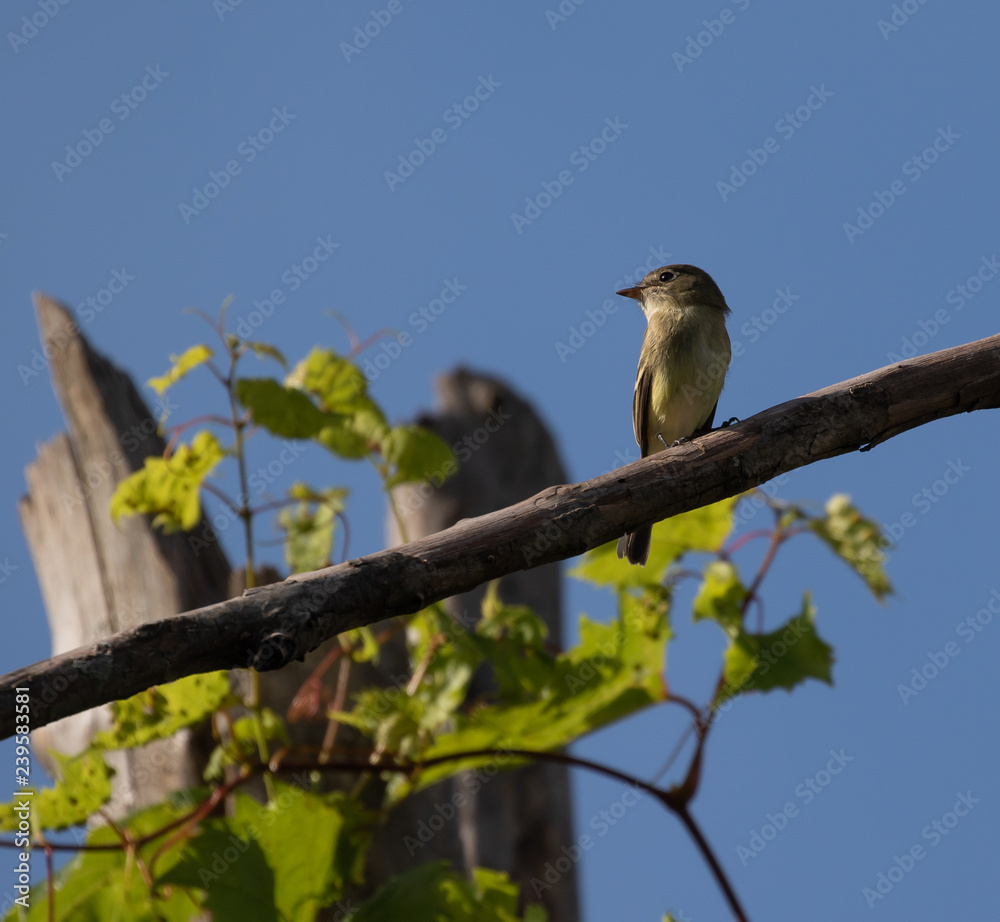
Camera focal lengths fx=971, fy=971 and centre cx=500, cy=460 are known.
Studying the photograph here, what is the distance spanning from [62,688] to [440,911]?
174 centimetres

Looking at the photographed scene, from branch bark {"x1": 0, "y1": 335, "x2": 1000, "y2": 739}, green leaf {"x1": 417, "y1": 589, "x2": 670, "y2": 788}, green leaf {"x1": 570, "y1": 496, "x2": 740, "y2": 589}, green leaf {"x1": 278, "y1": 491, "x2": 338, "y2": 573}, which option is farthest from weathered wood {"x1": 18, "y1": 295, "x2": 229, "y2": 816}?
branch bark {"x1": 0, "y1": 335, "x2": 1000, "y2": 739}

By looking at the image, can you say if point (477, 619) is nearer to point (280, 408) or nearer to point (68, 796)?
point (280, 408)

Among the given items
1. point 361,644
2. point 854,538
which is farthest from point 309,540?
point 854,538

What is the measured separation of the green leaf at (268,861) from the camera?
3.02 metres

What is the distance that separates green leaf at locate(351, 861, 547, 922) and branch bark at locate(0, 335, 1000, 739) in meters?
1.25

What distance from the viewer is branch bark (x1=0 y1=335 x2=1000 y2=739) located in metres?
1.85

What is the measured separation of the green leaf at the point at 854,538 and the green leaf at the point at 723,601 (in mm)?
487

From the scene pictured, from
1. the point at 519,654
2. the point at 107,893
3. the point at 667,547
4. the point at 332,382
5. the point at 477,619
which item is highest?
the point at 332,382

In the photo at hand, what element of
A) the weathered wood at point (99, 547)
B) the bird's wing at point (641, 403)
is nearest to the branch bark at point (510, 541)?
the bird's wing at point (641, 403)

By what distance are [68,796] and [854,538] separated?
294cm

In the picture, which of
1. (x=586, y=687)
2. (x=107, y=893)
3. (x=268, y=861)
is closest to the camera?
(x=268, y=861)

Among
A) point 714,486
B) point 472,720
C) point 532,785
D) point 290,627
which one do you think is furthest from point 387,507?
point 290,627

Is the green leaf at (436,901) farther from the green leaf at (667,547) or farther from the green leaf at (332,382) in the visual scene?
the green leaf at (332,382)

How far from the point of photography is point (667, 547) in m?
3.86
